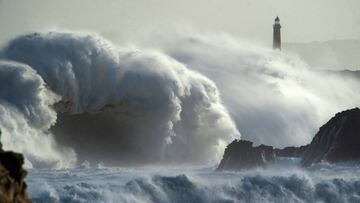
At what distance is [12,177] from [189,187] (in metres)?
12.8

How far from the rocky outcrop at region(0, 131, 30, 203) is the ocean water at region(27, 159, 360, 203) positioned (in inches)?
354

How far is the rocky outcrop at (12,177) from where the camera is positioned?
1291 centimetres

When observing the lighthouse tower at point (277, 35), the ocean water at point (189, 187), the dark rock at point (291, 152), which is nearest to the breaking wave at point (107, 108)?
the dark rock at point (291, 152)

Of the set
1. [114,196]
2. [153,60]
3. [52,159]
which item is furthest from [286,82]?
[114,196]

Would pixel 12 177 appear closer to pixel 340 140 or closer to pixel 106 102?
pixel 340 140

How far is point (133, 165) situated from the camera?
38156mm

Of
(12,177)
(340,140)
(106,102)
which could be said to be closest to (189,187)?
(340,140)

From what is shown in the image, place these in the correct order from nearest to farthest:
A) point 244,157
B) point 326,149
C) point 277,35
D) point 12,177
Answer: point 12,177 < point 326,149 < point 244,157 < point 277,35

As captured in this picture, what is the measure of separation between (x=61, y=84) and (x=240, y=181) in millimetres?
15112

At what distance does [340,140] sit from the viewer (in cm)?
3366

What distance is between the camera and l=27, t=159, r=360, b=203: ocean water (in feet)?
77.5

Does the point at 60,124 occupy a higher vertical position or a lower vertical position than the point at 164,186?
higher

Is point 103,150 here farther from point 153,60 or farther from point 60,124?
point 153,60

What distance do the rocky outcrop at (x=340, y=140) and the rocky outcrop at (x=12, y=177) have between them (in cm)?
2115
